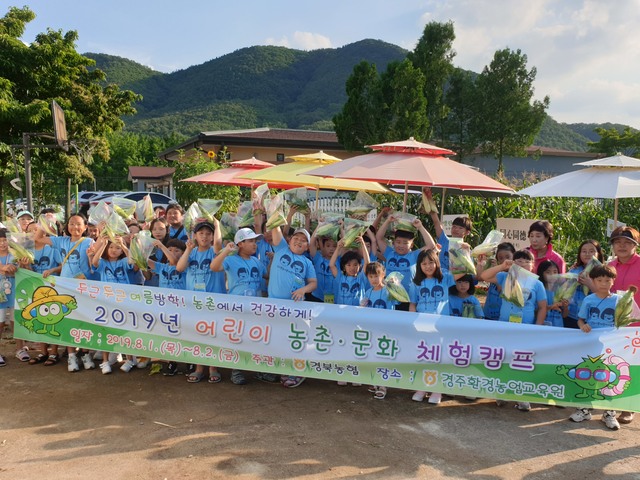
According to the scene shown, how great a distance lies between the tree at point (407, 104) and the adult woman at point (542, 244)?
1696 cm

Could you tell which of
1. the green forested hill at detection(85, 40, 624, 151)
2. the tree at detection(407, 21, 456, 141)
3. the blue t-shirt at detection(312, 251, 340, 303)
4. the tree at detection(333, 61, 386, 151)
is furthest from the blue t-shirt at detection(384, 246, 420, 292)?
the green forested hill at detection(85, 40, 624, 151)

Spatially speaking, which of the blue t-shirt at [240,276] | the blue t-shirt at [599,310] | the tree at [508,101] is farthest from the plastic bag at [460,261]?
the tree at [508,101]

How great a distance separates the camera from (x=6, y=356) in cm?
630

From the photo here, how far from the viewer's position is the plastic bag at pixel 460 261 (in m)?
5.14

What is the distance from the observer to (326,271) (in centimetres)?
559

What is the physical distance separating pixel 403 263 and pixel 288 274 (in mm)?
1214

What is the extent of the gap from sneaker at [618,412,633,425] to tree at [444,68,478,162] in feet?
77.3

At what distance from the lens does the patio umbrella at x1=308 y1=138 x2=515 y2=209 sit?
5398 millimetres

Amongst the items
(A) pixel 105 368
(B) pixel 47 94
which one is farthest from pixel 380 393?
(B) pixel 47 94

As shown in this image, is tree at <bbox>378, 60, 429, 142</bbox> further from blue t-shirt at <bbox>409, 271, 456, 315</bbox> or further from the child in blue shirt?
the child in blue shirt

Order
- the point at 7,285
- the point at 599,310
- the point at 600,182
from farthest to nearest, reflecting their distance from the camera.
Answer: the point at 600,182, the point at 7,285, the point at 599,310

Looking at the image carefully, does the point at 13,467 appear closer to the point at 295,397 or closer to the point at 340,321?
the point at 295,397

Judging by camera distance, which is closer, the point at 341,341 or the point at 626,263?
the point at 341,341

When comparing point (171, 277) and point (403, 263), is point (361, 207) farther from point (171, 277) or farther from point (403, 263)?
point (171, 277)
